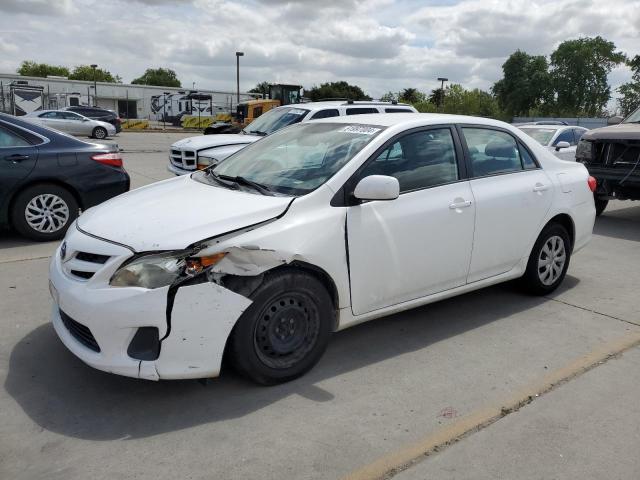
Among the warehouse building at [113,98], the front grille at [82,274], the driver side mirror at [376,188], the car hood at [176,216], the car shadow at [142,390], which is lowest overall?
the car shadow at [142,390]

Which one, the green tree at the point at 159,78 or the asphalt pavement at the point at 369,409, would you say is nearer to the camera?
the asphalt pavement at the point at 369,409

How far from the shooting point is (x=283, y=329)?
338 centimetres

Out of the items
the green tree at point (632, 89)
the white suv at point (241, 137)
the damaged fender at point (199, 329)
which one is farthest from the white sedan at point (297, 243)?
the green tree at point (632, 89)

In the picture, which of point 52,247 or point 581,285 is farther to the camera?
point 52,247

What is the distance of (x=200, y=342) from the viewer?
307 centimetres

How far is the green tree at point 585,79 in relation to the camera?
64.0 meters

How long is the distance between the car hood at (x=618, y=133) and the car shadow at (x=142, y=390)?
5.74 metres

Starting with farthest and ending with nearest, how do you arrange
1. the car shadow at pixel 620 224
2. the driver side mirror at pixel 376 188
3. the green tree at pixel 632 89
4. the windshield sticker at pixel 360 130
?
the green tree at pixel 632 89, the car shadow at pixel 620 224, the windshield sticker at pixel 360 130, the driver side mirror at pixel 376 188

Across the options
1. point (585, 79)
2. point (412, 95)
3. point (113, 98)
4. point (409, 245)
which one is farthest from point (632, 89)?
point (409, 245)

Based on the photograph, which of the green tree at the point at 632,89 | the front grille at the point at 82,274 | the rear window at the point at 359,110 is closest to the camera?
the front grille at the point at 82,274

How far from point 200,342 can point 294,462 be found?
80 cm

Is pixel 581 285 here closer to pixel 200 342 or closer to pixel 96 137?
pixel 200 342

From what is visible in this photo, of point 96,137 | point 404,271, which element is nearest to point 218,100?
point 96,137

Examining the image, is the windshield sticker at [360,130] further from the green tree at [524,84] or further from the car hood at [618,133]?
the green tree at [524,84]
